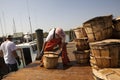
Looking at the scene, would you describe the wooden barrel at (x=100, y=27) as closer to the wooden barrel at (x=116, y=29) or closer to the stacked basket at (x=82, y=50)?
the wooden barrel at (x=116, y=29)

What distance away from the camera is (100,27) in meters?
4.84

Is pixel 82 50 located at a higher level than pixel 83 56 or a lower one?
higher

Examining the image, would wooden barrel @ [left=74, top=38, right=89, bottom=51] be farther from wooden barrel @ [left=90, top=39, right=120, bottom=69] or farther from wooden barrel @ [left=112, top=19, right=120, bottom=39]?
wooden barrel @ [left=90, top=39, right=120, bottom=69]

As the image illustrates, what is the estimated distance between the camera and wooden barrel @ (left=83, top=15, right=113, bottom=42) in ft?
15.7

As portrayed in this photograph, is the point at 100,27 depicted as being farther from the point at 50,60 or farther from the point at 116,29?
the point at 50,60

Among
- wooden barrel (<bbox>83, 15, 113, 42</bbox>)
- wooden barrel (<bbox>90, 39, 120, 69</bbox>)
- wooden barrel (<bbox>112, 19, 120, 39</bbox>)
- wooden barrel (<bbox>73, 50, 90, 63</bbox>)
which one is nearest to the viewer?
wooden barrel (<bbox>90, 39, 120, 69</bbox>)

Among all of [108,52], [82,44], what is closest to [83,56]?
[82,44]

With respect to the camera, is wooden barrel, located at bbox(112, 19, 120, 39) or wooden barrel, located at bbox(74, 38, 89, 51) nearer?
wooden barrel, located at bbox(112, 19, 120, 39)

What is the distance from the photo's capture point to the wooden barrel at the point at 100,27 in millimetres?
4789

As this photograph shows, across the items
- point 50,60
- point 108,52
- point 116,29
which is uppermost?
point 116,29

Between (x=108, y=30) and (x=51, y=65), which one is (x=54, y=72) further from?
(x=108, y=30)

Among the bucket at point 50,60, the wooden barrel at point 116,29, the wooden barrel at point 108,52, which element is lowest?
the bucket at point 50,60

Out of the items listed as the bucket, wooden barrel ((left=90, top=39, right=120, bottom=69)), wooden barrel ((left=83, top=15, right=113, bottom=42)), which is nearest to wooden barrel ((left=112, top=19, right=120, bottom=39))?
wooden barrel ((left=83, top=15, right=113, bottom=42))

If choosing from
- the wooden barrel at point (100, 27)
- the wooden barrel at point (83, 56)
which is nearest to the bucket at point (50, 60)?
the wooden barrel at point (83, 56)
